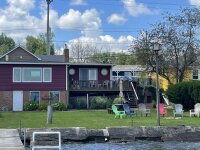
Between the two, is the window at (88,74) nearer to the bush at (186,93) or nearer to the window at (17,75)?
the window at (17,75)

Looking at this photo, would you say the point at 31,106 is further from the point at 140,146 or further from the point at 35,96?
the point at 140,146

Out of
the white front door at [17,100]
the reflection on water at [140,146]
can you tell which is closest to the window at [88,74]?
the white front door at [17,100]

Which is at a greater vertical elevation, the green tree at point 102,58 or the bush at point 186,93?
the green tree at point 102,58

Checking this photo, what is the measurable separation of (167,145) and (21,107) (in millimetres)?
26074

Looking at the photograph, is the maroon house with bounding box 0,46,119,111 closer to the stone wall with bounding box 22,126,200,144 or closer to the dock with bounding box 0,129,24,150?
the stone wall with bounding box 22,126,200,144

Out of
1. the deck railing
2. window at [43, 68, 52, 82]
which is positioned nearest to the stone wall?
window at [43, 68, 52, 82]

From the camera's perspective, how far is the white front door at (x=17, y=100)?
50.0 metres

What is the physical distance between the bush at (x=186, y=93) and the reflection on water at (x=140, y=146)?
16.8 metres

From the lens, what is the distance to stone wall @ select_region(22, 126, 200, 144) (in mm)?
27359

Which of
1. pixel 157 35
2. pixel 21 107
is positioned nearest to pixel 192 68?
pixel 157 35

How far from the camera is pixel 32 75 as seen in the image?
51281 millimetres

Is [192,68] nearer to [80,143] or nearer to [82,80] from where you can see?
[82,80]

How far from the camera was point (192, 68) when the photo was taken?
5606cm

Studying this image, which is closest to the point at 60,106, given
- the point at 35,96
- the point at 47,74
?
the point at 35,96
